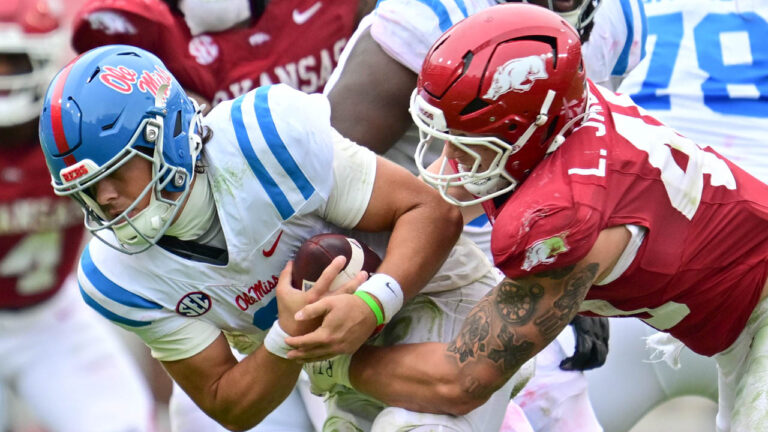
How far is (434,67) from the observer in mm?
2760

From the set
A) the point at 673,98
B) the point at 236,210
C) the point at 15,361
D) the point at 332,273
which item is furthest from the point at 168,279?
the point at 673,98

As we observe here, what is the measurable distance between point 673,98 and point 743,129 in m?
0.32

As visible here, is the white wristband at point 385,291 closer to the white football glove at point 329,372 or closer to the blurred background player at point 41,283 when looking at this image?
the white football glove at point 329,372

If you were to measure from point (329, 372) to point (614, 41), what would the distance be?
4.89 feet

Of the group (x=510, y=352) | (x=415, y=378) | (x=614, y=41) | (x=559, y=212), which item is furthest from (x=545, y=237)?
(x=614, y=41)

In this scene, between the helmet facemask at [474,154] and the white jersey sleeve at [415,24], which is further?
the white jersey sleeve at [415,24]

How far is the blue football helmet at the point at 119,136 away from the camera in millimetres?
2693

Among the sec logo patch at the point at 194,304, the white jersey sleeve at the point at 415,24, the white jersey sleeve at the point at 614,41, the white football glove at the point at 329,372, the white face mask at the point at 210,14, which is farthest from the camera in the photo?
the white face mask at the point at 210,14

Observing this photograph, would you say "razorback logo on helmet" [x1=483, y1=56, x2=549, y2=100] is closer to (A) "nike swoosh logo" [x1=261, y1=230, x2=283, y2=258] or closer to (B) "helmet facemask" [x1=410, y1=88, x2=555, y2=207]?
(B) "helmet facemask" [x1=410, y1=88, x2=555, y2=207]

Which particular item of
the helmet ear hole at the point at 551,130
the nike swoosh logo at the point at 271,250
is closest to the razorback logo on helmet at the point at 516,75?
the helmet ear hole at the point at 551,130

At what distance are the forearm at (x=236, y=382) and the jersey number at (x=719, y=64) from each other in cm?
259

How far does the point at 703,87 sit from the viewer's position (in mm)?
4914

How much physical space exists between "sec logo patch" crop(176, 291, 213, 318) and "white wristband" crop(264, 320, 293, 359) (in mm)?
190

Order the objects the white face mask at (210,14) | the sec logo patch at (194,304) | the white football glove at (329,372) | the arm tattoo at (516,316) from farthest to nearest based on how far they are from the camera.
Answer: the white face mask at (210,14)
the white football glove at (329,372)
the sec logo patch at (194,304)
the arm tattoo at (516,316)
